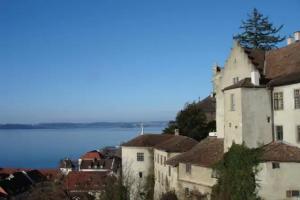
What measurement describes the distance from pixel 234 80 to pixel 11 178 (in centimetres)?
6793

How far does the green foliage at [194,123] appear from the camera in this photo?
191 ft

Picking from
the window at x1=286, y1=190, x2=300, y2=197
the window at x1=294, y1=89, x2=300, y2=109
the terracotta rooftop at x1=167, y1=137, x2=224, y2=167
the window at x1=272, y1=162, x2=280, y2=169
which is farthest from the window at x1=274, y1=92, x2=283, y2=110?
the terracotta rooftop at x1=167, y1=137, x2=224, y2=167

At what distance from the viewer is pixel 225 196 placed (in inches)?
1253

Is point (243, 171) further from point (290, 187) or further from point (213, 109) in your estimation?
point (213, 109)

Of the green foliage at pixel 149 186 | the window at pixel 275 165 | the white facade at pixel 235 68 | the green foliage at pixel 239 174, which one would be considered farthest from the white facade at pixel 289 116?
the green foliage at pixel 149 186

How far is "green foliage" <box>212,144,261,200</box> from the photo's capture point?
30.2 meters

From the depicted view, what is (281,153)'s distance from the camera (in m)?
30.1

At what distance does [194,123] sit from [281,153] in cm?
2945

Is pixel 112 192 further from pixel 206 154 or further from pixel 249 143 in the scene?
pixel 249 143

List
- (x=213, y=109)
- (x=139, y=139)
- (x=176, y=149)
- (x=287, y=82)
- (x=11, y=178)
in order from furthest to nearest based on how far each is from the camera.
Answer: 1. (x=11, y=178)
2. (x=213, y=109)
3. (x=139, y=139)
4. (x=176, y=149)
5. (x=287, y=82)

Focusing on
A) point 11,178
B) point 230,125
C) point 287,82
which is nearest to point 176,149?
point 230,125

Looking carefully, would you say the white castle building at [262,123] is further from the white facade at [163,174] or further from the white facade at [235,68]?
the white facade at [163,174]

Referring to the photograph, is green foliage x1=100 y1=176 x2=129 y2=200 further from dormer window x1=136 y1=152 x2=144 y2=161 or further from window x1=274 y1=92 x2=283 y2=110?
dormer window x1=136 y1=152 x2=144 y2=161

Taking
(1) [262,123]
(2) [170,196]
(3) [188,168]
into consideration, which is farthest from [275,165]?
(2) [170,196]
